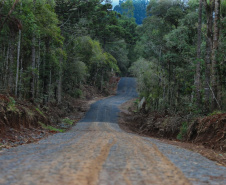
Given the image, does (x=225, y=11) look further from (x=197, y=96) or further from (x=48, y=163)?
(x=48, y=163)

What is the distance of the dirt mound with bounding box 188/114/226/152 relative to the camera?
32.1 feet

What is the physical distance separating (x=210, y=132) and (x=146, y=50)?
22.5 m

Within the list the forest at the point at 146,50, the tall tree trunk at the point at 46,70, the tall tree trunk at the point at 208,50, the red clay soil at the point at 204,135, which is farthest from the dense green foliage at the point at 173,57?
the tall tree trunk at the point at 46,70

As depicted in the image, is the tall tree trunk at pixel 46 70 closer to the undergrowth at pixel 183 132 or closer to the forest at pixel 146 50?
the forest at pixel 146 50

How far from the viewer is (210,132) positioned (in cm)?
1092

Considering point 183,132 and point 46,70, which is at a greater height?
point 46,70

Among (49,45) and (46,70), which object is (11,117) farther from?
(49,45)

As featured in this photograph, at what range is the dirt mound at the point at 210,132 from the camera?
9.78m

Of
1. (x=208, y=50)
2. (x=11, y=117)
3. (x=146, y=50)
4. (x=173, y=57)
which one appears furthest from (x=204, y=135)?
(x=146, y=50)

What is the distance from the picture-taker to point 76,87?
150 feet

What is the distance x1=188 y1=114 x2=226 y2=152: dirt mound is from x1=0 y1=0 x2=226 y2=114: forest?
5.04ft

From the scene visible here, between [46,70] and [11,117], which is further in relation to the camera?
[46,70]

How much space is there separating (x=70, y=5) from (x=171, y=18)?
13.1 metres

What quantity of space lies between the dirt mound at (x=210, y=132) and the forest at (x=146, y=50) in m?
1.54
